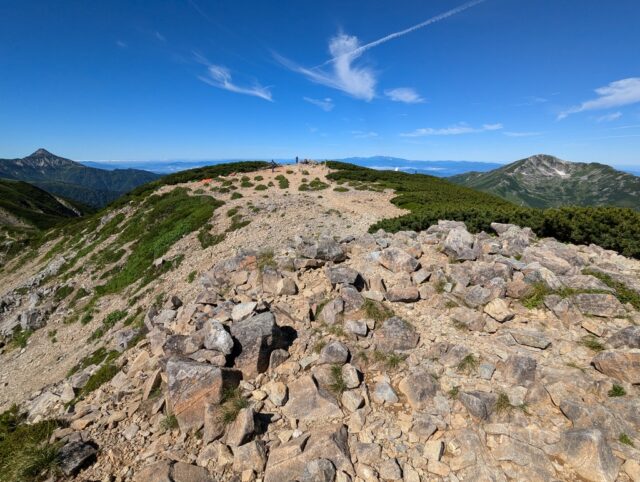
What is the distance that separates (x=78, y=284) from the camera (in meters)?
25.0

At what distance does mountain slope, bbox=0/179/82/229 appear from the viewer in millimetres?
90562

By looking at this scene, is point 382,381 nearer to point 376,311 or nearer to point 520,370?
point 376,311

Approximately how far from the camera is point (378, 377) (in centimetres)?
859

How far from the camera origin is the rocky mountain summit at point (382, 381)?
6500mm

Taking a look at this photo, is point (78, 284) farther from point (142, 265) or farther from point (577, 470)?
point (577, 470)

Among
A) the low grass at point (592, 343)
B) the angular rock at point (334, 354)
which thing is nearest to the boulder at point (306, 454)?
the angular rock at point (334, 354)

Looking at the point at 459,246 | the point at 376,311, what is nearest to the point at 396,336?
the point at 376,311

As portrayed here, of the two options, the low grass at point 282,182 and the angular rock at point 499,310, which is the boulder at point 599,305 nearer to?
the angular rock at point 499,310

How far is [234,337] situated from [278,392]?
6.84ft

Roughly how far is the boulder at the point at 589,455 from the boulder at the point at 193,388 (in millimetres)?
7261

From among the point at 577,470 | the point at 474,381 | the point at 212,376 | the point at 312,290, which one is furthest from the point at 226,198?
the point at 577,470

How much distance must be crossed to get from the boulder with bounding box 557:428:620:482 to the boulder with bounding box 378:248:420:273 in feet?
21.9

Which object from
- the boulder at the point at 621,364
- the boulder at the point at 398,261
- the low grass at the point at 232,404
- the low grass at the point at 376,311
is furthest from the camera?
the boulder at the point at 398,261

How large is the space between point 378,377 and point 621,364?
5.54m
